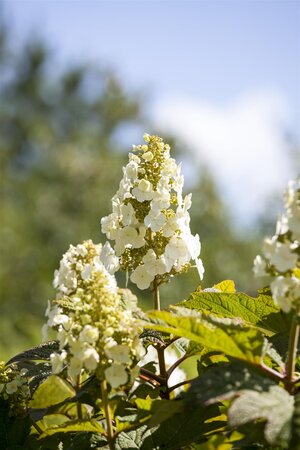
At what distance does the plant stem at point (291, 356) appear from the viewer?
3.67ft

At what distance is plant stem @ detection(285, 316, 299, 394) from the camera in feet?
3.67

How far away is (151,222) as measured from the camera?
59.9 inches

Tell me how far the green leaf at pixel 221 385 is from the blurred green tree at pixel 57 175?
68.8 ft

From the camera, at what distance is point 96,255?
57.5 inches

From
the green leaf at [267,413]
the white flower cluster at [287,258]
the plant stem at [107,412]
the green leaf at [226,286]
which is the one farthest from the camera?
the green leaf at [226,286]

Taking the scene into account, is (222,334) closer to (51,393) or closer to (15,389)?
(51,393)

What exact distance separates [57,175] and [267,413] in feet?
96.1

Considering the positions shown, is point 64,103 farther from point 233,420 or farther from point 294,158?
point 233,420

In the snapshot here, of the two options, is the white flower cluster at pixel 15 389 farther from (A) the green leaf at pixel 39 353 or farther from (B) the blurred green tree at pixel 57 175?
(B) the blurred green tree at pixel 57 175

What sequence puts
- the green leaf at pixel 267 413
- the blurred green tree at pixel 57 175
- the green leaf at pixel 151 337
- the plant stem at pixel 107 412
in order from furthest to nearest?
the blurred green tree at pixel 57 175, the green leaf at pixel 151 337, the plant stem at pixel 107 412, the green leaf at pixel 267 413

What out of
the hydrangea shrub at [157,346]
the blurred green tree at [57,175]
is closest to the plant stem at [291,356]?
the hydrangea shrub at [157,346]

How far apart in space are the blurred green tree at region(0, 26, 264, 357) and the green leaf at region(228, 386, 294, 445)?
21004 millimetres

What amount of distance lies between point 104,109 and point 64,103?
1.65 metres

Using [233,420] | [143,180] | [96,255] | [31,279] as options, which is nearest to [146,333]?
[96,255]
